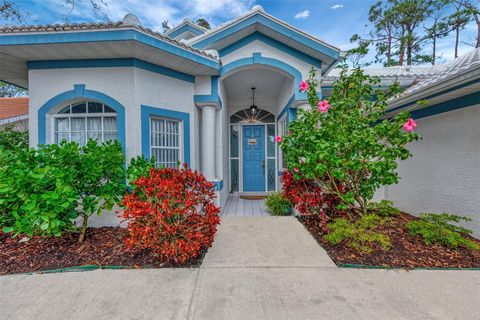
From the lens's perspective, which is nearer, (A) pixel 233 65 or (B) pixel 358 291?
(B) pixel 358 291

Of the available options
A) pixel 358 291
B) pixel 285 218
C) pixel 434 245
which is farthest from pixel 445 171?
pixel 358 291

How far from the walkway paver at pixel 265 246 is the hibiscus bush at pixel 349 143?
3.54ft

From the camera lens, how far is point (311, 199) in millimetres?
4488

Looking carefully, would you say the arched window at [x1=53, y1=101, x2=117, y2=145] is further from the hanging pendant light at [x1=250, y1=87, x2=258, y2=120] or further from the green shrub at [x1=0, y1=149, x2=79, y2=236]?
the hanging pendant light at [x1=250, y1=87, x2=258, y2=120]

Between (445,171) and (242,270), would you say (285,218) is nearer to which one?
(242,270)

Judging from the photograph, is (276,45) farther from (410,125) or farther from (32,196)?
(32,196)

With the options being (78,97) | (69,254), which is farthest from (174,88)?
(69,254)

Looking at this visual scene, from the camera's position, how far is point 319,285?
2559 mm

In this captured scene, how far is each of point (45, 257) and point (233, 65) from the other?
5155mm

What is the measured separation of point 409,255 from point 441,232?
2.68 feet

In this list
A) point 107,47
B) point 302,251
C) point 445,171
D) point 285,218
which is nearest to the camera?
point 302,251

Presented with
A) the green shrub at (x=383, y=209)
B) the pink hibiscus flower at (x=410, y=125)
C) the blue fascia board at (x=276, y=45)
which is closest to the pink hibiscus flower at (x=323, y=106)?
the pink hibiscus flower at (x=410, y=125)

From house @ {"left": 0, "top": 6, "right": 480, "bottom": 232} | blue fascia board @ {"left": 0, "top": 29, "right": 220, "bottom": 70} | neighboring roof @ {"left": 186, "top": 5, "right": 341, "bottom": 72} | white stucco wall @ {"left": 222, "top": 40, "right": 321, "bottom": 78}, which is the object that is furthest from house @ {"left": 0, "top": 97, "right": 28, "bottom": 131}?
white stucco wall @ {"left": 222, "top": 40, "right": 321, "bottom": 78}

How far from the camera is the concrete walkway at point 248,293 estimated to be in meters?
2.14
